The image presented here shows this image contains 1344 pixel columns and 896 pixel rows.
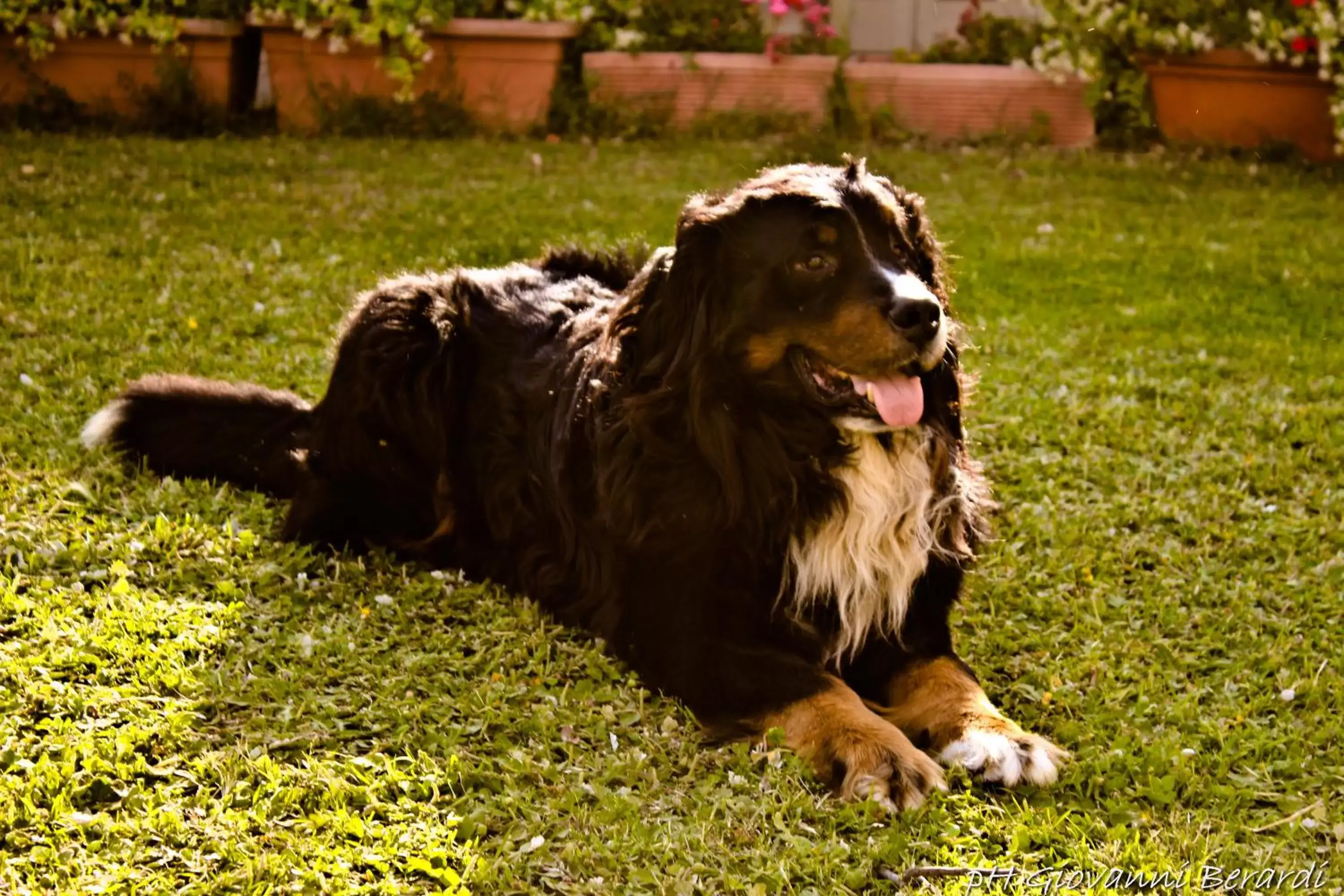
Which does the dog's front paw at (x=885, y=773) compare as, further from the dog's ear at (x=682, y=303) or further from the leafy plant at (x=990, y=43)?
the leafy plant at (x=990, y=43)

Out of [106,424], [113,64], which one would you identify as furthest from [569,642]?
[113,64]

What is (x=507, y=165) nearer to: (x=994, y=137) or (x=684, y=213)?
(x=994, y=137)

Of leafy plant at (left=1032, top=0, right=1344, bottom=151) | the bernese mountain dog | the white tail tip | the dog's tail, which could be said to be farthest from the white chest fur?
leafy plant at (left=1032, top=0, right=1344, bottom=151)

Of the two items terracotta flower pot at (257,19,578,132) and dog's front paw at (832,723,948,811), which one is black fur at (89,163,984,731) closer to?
dog's front paw at (832,723,948,811)

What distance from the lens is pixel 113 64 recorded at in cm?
979

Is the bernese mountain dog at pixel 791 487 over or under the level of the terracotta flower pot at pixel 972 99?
under

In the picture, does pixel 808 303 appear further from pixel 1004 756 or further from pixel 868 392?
pixel 1004 756

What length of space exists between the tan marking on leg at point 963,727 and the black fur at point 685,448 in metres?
0.10

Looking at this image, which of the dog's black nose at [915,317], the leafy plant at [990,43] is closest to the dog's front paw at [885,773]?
the dog's black nose at [915,317]

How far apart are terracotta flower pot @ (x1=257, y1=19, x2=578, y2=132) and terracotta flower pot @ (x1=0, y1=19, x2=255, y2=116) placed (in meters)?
0.36

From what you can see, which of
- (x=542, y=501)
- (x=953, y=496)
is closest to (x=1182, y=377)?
(x=953, y=496)

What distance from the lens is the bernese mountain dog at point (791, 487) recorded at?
3.29 meters

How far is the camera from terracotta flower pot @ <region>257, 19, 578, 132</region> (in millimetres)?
9961

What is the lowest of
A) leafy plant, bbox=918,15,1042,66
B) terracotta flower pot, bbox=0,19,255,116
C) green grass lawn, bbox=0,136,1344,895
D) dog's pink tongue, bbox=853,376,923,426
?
green grass lawn, bbox=0,136,1344,895
